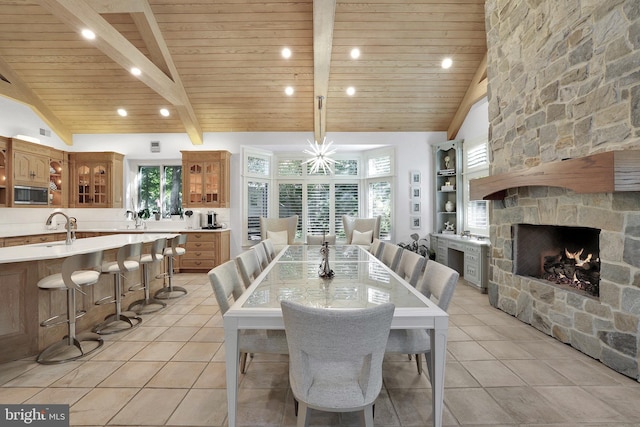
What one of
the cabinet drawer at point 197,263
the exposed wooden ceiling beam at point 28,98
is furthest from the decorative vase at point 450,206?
the exposed wooden ceiling beam at point 28,98

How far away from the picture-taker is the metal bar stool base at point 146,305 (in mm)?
3982

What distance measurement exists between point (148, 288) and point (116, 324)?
633mm

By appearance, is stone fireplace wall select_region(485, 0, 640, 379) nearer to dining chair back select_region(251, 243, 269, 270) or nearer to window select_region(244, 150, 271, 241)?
dining chair back select_region(251, 243, 269, 270)

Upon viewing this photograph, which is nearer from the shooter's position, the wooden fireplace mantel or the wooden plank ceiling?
the wooden fireplace mantel

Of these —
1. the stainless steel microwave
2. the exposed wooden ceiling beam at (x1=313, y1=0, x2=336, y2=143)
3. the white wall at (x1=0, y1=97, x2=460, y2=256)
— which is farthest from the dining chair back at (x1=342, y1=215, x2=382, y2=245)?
the stainless steel microwave

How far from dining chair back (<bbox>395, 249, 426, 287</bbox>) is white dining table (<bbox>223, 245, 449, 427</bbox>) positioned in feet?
0.62

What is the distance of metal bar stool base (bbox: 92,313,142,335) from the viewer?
3246mm

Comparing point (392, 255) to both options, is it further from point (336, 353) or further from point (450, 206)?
point (450, 206)

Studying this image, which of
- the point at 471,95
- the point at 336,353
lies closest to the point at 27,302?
the point at 336,353

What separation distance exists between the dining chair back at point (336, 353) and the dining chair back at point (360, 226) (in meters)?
5.02

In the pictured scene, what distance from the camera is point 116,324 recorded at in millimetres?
3492

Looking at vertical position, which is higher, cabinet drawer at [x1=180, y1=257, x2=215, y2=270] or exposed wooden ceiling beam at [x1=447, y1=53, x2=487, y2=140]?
exposed wooden ceiling beam at [x1=447, y1=53, x2=487, y2=140]

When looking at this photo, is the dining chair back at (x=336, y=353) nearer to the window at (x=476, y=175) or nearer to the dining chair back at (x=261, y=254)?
the dining chair back at (x=261, y=254)

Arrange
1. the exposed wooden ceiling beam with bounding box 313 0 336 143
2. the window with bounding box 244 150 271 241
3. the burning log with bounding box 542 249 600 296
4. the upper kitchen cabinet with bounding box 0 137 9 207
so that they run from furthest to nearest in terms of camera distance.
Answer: the window with bounding box 244 150 271 241 < the upper kitchen cabinet with bounding box 0 137 9 207 < the exposed wooden ceiling beam with bounding box 313 0 336 143 < the burning log with bounding box 542 249 600 296
